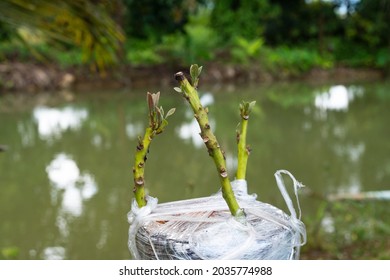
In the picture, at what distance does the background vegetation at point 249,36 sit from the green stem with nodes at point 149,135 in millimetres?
9099

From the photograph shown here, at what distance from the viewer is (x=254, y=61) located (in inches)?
474

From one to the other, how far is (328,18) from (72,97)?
6251mm

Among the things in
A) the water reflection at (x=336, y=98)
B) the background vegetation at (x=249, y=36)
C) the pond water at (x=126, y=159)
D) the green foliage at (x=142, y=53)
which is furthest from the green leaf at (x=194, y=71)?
the green foliage at (x=142, y=53)

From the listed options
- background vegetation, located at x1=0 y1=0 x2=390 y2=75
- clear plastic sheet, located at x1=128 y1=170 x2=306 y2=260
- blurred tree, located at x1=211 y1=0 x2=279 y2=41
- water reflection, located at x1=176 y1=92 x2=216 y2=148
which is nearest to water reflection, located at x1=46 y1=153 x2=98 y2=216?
water reflection, located at x1=176 y1=92 x2=216 y2=148

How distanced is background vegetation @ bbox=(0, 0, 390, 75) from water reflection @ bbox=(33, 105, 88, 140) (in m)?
1.88

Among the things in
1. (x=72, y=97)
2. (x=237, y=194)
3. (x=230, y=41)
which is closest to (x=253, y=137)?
(x=72, y=97)

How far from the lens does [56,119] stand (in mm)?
7266

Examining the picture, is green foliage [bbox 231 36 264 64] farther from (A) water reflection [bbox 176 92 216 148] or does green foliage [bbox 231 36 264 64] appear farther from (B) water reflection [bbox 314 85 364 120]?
(A) water reflection [bbox 176 92 216 148]

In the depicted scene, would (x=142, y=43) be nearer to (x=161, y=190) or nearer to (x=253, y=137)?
(x=253, y=137)

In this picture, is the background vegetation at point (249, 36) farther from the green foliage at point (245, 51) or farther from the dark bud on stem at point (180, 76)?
the dark bud on stem at point (180, 76)

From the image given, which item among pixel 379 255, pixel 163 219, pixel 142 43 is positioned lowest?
pixel 379 255

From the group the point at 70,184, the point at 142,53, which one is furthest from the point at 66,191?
the point at 142,53

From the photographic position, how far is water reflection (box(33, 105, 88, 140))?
249 inches

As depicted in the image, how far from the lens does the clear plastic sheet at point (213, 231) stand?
651 millimetres
